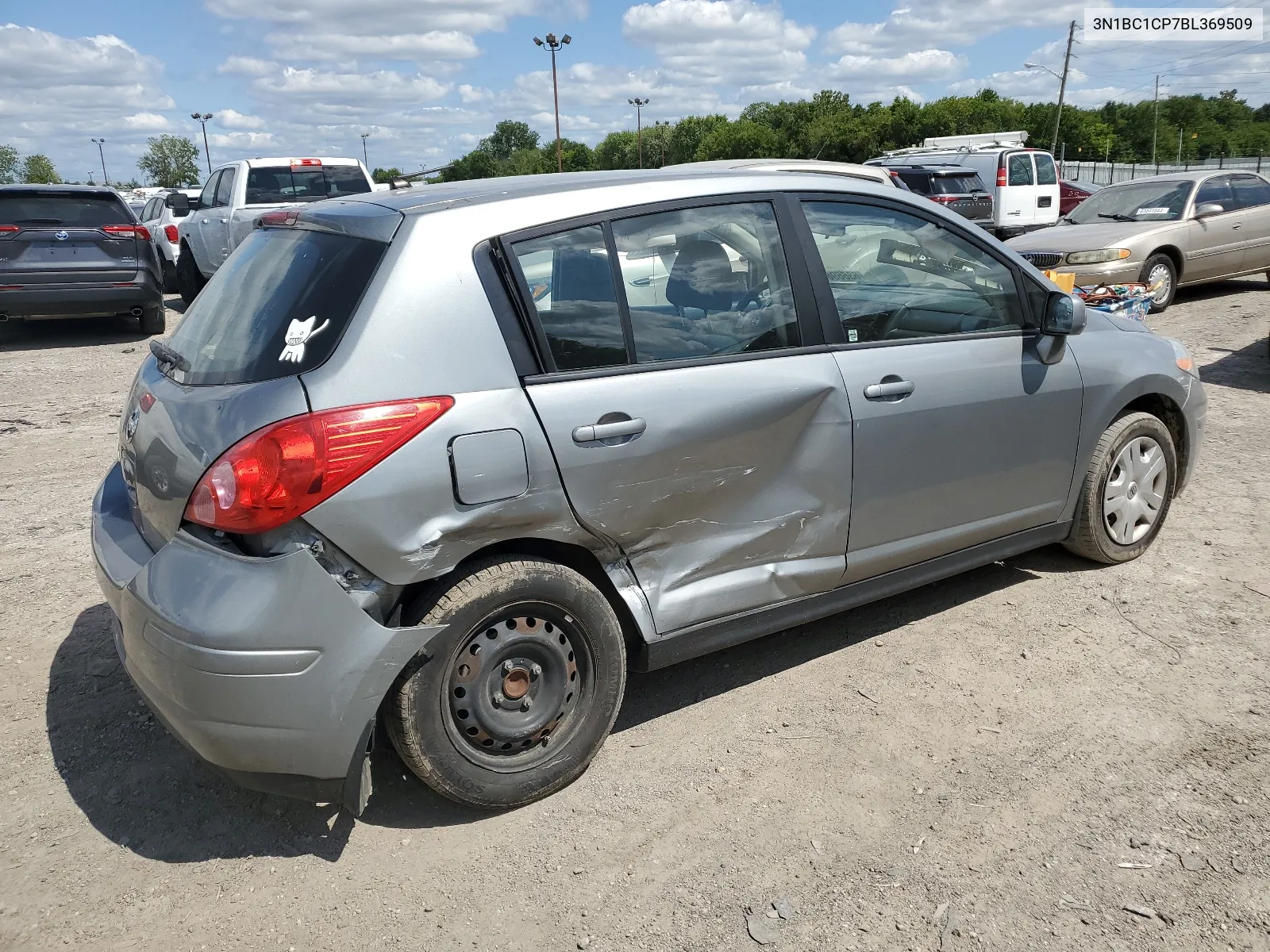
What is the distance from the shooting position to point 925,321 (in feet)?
12.3

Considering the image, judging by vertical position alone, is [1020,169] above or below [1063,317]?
above

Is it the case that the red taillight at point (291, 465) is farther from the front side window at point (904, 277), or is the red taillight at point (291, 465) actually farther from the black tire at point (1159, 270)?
the black tire at point (1159, 270)

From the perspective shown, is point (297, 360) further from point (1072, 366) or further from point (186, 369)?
point (1072, 366)

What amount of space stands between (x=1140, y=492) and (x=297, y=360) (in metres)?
3.74

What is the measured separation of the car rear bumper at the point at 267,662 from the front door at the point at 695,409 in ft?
2.41

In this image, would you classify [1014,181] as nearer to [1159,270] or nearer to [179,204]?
[1159,270]

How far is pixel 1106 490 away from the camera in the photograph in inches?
173

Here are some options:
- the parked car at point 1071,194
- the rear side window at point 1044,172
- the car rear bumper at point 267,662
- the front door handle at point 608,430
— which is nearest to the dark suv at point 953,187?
the rear side window at point 1044,172

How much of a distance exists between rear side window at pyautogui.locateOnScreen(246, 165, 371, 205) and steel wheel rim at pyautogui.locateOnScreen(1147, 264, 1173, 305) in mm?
9576

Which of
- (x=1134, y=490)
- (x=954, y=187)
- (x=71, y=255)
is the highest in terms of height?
(x=954, y=187)

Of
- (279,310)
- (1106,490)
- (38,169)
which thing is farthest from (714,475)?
(38,169)

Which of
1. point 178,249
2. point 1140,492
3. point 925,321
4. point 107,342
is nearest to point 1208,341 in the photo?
point 1140,492

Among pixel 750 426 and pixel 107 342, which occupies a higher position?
pixel 750 426

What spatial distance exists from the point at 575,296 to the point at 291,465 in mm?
990
